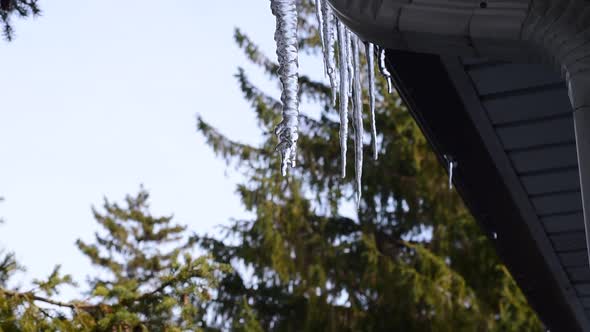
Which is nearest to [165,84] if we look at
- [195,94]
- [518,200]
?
[195,94]

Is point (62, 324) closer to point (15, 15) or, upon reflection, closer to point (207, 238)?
point (15, 15)

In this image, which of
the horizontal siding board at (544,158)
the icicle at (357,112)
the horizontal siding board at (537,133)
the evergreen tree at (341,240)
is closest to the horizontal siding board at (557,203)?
the horizontal siding board at (544,158)

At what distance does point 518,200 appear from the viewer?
9.78ft

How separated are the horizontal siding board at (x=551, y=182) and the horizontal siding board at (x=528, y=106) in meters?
0.38

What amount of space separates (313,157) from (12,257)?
315 inches

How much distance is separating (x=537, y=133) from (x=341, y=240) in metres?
9.94

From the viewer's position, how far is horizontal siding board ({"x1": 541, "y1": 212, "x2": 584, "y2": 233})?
10.4 ft

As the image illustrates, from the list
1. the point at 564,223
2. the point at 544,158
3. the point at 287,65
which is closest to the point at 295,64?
the point at 287,65

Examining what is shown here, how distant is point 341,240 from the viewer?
41.2 ft

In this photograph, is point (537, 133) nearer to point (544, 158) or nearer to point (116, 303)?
point (544, 158)

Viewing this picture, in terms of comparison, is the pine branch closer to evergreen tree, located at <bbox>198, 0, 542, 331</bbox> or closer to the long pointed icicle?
the long pointed icicle

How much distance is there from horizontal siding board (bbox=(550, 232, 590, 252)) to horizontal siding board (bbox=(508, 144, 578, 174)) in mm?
567

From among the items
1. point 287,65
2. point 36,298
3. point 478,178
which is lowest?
point 287,65

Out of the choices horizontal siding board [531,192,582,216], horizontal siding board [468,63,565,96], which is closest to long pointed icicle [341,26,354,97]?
horizontal siding board [468,63,565,96]
